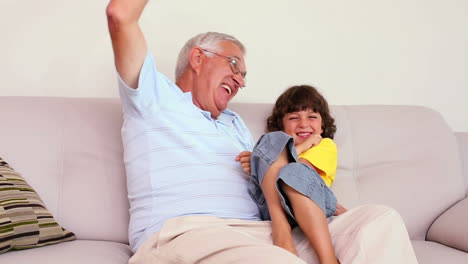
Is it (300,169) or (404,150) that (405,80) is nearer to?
(404,150)

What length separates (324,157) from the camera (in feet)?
6.57

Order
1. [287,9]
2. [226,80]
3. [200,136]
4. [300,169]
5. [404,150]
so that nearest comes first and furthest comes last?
[300,169], [200,136], [226,80], [404,150], [287,9]

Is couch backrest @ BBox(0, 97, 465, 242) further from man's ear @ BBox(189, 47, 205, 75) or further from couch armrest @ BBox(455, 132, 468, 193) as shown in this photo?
man's ear @ BBox(189, 47, 205, 75)

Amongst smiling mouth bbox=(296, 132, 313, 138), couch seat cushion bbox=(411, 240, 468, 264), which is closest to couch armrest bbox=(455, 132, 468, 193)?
couch seat cushion bbox=(411, 240, 468, 264)

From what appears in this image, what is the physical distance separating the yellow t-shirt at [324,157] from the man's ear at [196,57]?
48cm

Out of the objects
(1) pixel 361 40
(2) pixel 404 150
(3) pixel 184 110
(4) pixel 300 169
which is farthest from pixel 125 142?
(1) pixel 361 40

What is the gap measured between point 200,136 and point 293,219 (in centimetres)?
39

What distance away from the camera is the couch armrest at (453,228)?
6.45 feet

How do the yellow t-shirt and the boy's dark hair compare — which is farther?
the boy's dark hair

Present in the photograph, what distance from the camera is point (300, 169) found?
5.37 ft

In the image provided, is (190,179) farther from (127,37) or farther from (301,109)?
(301,109)

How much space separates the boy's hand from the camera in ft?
5.93

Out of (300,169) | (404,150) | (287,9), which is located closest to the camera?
(300,169)

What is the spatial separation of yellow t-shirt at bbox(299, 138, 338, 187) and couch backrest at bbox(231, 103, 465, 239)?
0.12 meters
